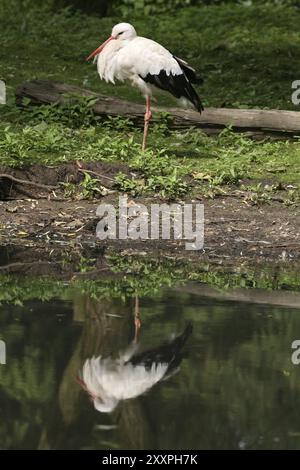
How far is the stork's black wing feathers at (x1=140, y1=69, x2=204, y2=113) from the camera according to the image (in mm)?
11406

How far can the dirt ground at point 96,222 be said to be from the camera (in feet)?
31.2

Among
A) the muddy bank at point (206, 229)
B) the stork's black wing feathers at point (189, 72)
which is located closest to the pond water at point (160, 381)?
the muddy bank at point (206, 229)

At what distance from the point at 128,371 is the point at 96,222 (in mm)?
3640

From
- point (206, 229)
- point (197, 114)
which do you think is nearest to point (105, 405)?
point (206, 229)

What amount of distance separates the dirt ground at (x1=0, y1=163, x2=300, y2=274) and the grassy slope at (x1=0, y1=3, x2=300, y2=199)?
34 cm

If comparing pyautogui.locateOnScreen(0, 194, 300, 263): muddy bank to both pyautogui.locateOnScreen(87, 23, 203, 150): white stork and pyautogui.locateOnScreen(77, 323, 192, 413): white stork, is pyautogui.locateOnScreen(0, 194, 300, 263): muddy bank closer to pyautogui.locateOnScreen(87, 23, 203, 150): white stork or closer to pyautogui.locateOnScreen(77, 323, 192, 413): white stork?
pyautogui.locateOnScreen(87, 23, 203, 150): white stork

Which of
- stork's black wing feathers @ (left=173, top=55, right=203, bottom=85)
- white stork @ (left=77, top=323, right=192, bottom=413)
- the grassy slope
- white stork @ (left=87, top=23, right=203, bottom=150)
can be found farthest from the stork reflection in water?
stork's black wing feathers @ (left=173, top=55, right=203, bottom=85)

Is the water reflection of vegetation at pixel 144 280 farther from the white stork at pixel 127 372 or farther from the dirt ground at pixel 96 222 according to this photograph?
the white stork at pixel 127 372

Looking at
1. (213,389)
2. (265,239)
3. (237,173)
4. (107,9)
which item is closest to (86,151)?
(237,173)

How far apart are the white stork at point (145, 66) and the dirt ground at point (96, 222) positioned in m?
1.19

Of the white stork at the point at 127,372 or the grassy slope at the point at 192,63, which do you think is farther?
the grassy slope at the point at 192,63

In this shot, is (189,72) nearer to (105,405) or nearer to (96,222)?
(96,222)

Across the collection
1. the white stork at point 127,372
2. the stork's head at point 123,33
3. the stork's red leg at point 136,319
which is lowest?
the white stork at point 127,372

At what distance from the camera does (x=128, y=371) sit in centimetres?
643
